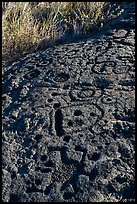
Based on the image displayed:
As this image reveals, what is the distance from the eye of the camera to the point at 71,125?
2607 mm

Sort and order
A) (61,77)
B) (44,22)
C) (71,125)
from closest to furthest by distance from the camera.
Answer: (71,125)
(61,77)
(44,22)

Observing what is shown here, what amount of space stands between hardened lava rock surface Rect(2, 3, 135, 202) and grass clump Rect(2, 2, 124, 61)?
545mm

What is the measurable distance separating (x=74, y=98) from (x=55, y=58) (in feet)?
1.91

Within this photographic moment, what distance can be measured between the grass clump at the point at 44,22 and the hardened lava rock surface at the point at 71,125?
55cm

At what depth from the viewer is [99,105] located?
8.89 feet

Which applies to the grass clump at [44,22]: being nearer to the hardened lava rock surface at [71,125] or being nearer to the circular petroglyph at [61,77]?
the hardened lava rock surface at [71,125]

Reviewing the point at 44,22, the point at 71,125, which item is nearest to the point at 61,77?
the point at 71,125

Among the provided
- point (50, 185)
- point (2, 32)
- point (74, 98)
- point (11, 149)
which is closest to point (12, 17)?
point (2, 32)

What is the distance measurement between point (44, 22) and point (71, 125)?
175 centimetres

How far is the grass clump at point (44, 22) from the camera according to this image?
393 centimetres

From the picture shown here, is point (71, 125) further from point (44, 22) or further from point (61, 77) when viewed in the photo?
point (44, 22)

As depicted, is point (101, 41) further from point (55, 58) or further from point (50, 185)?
point (50, 185)

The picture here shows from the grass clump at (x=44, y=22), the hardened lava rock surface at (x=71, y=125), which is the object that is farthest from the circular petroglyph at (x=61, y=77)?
the grass clump at (x=44, y=22)

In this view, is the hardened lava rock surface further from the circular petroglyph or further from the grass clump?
the grass clump
